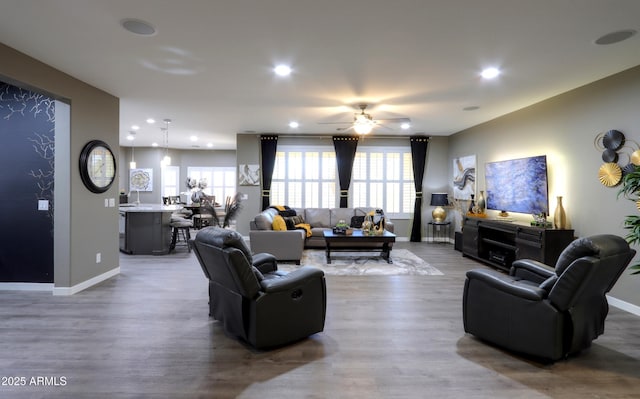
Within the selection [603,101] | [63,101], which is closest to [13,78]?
[63,101]

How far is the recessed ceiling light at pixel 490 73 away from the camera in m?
3.79

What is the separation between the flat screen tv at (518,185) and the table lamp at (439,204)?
1424 millimetres

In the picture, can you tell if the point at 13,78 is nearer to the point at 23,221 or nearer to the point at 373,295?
the point at 23,221

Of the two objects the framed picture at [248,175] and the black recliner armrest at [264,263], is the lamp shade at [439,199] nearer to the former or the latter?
the framed picture at [248,175]

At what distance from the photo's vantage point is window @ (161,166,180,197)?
12.0 m

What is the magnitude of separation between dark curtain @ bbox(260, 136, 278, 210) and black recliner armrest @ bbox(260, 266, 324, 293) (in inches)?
221

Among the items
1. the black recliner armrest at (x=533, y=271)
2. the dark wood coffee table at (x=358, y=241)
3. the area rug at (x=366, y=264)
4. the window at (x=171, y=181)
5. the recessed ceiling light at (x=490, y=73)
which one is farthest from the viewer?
the window at (x=171, y=181)

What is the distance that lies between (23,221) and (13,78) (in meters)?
1.94

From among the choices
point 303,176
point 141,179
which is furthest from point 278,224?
point 141,179

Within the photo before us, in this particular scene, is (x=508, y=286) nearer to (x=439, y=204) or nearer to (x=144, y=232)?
(x=439, y=204)

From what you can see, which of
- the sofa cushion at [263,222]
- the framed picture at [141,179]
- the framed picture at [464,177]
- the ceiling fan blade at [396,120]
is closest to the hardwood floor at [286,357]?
the sofa cushion at [263,222]

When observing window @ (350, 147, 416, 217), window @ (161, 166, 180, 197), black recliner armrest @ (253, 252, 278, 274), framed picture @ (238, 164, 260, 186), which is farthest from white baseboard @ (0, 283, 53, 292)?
window @ (161, 166, 180, 197)

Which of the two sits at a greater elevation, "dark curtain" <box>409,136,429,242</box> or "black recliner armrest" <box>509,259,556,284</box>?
"dark curtain" <box>409,136,429,242</box>

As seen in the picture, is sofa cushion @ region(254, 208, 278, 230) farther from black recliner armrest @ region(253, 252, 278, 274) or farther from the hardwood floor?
black recliner armrest @ region(253, 252, 278, 274)
